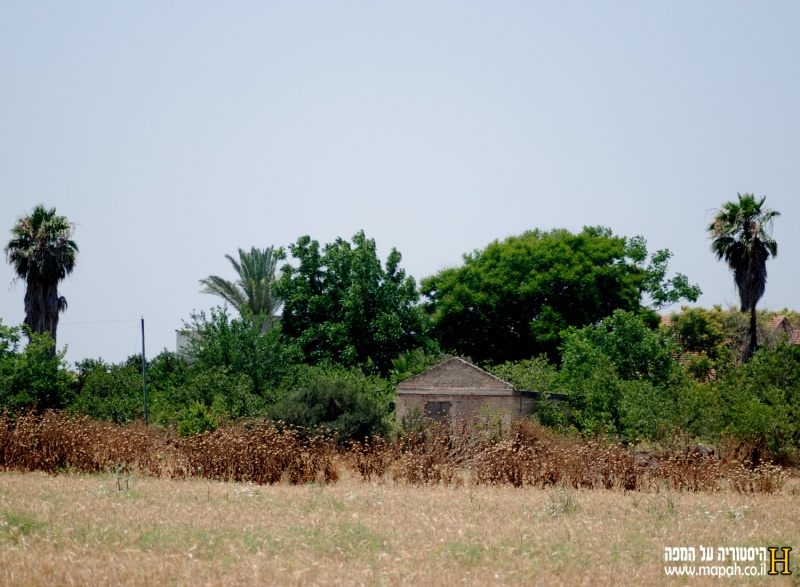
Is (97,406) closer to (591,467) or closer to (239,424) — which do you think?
(239,424)

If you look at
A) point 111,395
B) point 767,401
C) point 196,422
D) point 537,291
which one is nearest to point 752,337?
point 537,291

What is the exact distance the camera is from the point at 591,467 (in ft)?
52.0

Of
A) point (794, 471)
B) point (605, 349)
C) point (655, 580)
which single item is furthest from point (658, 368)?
point (655, 580)

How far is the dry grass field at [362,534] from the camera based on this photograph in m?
7.44

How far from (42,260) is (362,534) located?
31976 mm

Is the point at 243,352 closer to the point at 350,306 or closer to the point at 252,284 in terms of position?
the point at 350,306

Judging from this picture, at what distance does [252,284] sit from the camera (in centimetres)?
4666

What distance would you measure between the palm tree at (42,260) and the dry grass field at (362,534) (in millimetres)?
25250

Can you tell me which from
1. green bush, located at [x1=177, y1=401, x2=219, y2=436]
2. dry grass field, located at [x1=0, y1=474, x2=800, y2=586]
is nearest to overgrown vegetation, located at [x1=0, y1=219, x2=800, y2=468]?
green bush, located at [x1=177, y1=401, x2=219, y2=436]

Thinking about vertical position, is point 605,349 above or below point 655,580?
above

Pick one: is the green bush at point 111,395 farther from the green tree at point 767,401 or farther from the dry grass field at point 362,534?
the green tree at point 767,401

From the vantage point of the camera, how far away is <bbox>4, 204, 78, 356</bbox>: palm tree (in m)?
37.4

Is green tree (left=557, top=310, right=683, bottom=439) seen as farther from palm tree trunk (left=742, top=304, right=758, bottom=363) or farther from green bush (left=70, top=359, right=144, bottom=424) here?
green bush (left=70, top=359, right=144, bottom=424)

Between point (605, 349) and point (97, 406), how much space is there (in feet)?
57.2
